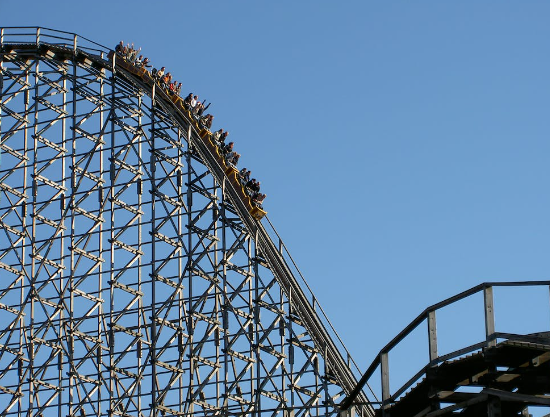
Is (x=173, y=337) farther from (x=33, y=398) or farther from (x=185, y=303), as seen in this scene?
(x=33, y=398)

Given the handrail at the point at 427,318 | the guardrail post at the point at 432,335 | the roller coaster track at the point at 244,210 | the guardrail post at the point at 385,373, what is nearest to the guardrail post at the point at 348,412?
the handrail at the point at 427,318

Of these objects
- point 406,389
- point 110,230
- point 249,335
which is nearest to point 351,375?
point 249,335

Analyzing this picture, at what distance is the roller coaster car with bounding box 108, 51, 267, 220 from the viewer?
73.9ft

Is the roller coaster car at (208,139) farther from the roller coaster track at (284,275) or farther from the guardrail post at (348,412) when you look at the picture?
the guardrail post at (348,412)

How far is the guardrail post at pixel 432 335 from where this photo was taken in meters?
10.3

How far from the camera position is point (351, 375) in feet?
71.7

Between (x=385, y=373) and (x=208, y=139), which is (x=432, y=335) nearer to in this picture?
(x=385, y=373)

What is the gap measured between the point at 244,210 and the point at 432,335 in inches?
488

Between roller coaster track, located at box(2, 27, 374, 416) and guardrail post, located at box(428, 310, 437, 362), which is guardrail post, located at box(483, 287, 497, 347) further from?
roller coaster track, located at box(2, 27, 374, 416)

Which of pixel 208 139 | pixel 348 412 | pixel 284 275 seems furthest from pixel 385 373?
pixel 208 139

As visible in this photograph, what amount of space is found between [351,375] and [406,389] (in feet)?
37.0

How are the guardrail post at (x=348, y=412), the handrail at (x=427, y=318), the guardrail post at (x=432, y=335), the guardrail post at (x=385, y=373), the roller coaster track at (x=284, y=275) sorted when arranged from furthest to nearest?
the roller coaster track at (x=284, y=275) → the guardrail post at (x=348, y=412) → the guardrail post at (x=385, y=373) → the guardrail post at (x=432, y=335) → the handrail at (x=427, y=318)

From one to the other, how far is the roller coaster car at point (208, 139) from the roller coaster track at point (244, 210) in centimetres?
2

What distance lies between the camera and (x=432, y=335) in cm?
1034
